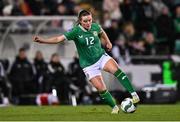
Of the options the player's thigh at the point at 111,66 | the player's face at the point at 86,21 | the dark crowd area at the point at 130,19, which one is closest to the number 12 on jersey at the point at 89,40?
the player's face at the point at 86,21

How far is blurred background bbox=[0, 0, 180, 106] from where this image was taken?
83.0 ft

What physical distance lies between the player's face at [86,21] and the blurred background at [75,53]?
6.79m

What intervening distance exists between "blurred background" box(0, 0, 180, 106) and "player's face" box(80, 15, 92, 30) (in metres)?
6.79

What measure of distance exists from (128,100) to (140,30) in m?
10.6

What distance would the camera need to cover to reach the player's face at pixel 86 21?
58.0 feet

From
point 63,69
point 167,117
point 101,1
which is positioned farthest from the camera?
point 101,1

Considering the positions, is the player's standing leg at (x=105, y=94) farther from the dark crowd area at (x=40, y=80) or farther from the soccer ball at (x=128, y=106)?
the dark crowd area at (x=40, y=80)

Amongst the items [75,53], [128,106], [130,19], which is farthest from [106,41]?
[130,19]

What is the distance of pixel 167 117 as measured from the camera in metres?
16.3

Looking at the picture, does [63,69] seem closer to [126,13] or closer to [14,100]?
[14,100]

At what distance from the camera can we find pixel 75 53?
26625 millimetres

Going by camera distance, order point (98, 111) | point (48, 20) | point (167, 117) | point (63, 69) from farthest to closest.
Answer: point (48, 20) < point (63, 69) < point (98, 111) < point (167, 117)

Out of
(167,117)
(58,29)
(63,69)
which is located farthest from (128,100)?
(58,29)

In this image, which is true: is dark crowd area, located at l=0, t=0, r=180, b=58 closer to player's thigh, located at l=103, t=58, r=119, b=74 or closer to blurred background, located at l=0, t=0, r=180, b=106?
blurred background, located at l=0, t=0, r=180, b=106
